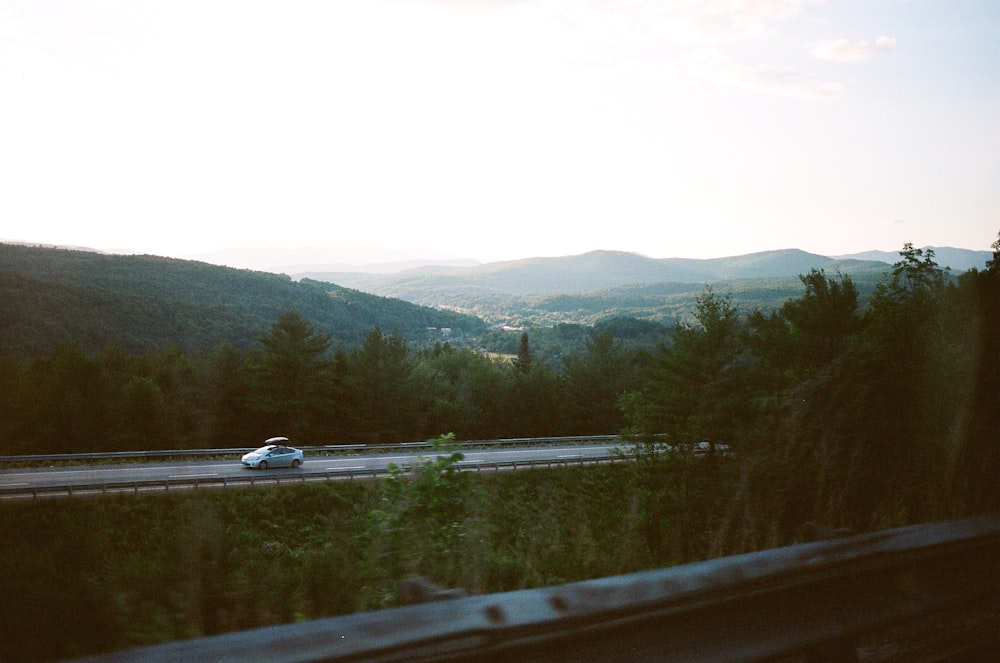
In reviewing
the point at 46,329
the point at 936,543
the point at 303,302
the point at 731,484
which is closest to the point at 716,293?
the point at 731,484

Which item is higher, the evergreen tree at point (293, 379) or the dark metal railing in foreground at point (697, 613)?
the dark metal railing in foreground at point (697, 613)

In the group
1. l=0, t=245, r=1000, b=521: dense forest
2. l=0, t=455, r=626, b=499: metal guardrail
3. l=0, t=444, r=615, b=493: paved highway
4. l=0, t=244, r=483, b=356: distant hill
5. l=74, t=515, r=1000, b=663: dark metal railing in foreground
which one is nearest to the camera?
l=74, t=515, r=1000, b=663: dark metal railing in foreground

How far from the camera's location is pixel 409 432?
1727 inches

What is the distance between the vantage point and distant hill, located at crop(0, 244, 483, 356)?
34656 millimetres

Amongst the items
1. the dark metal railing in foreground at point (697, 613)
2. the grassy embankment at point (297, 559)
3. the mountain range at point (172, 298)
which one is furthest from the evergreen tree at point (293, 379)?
the dark metal railing in foreground at point (697, 613)

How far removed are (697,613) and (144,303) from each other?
6491 centimetres

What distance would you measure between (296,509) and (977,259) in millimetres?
18728

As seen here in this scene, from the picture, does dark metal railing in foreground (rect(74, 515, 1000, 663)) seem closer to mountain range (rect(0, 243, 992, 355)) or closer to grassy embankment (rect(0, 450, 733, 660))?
grassy embankment (rect(0, 450, 733, 660))

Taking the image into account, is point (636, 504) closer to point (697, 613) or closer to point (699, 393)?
point (697, 613)

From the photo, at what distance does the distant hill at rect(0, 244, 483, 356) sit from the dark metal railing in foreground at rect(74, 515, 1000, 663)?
1351 centimetres

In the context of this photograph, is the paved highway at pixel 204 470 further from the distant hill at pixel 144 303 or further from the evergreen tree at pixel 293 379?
the evergreen tree at pixel 293 379

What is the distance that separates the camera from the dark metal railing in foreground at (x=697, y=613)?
1.85 m

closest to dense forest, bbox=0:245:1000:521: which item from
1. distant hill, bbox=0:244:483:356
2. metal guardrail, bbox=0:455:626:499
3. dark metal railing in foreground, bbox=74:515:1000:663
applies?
dark metal railing in foreground, bbox=74:515:1000:663

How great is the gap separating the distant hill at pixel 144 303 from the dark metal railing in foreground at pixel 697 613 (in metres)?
13.5
